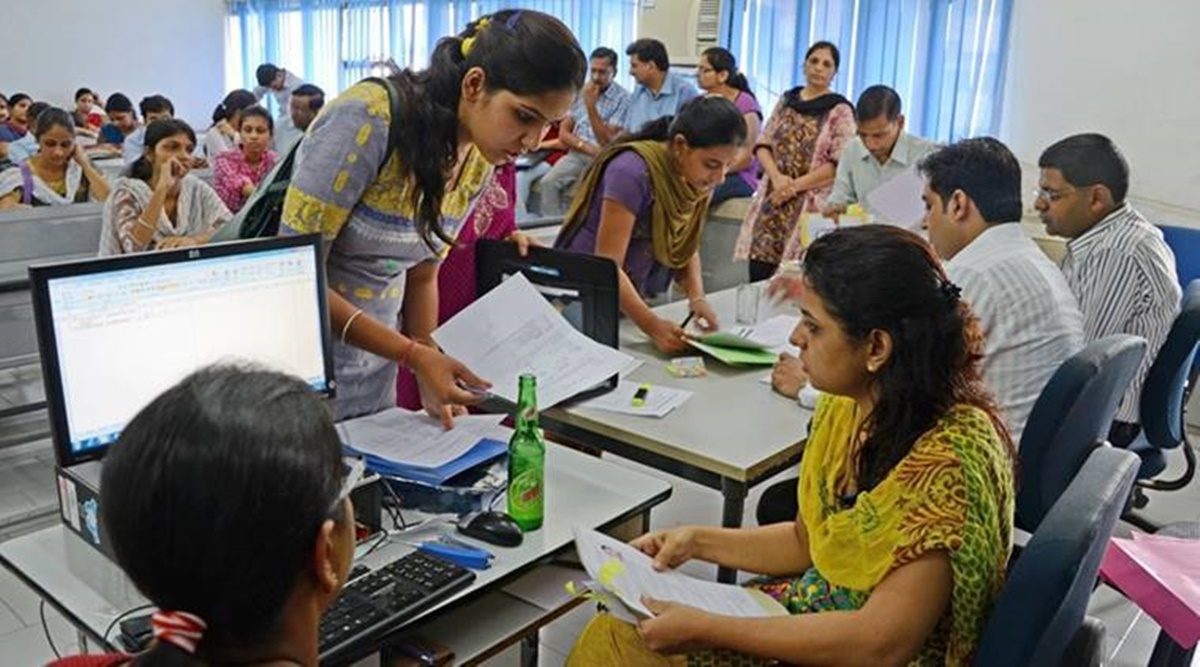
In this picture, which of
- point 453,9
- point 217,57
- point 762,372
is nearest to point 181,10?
point 217,57

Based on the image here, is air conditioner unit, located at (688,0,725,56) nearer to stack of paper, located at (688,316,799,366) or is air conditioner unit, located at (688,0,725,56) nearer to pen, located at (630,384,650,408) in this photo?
stack of paper, located at (688,316,799,366)

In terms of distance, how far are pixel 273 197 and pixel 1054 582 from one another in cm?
123

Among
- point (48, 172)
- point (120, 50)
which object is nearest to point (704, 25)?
point (48, 172)

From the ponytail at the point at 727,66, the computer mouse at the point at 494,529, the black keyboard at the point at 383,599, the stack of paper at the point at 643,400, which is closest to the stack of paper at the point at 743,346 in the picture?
the stack of paper at the point at 643,400

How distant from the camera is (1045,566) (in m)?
1.11

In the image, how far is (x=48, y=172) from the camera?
Answer: 15.1 ft

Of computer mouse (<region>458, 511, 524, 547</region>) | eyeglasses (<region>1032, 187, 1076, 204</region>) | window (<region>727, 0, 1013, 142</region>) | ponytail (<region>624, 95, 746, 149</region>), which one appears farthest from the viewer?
window (<region>727, 0, 1013, 142</region>)

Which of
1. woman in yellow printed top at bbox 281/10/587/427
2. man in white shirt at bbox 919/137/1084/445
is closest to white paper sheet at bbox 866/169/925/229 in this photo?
man in white shirt at bbox 919/137/1084/445

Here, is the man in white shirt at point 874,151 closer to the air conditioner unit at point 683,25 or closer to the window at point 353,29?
the air conditioner unit at point 683,25

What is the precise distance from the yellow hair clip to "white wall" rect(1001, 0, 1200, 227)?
3.54 meters

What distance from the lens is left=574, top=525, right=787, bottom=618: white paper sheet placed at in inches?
51.3

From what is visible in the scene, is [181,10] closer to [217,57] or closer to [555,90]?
[217,57]

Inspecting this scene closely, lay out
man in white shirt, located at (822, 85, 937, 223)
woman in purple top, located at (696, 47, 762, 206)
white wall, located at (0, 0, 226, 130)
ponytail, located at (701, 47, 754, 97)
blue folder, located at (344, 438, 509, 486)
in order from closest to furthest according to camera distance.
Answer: blue folder, located at (344, 438, 509, 486) < man in white shirt, located at (822, 85, 937, 223) < woman in purple top, located at (696, 47, 762, 206) < ponytail, located at (701, 47, 754, 97) < white wall, located at (0, 0, 226, 130)

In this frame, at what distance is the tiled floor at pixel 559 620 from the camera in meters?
2.32
